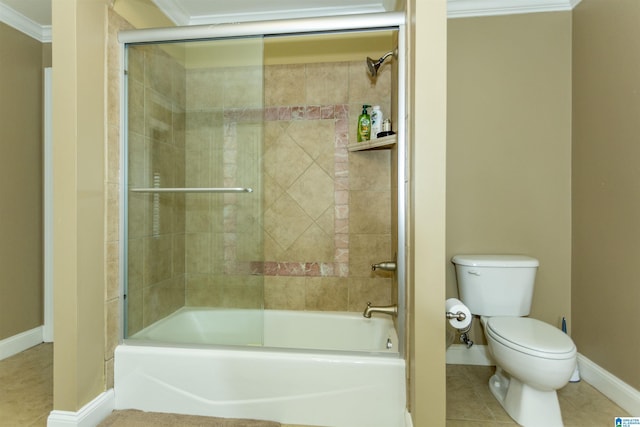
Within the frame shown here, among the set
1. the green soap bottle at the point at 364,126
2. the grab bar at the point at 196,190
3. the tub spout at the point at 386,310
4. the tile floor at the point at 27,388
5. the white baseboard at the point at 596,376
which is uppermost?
the green soap bottle at the point at 364,126

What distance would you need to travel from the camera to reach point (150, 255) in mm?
1867

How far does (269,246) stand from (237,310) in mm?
760

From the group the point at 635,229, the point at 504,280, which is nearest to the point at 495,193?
the point at 504,280

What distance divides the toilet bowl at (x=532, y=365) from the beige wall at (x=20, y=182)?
2974mm

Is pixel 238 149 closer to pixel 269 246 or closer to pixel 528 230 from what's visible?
pixel 269 246

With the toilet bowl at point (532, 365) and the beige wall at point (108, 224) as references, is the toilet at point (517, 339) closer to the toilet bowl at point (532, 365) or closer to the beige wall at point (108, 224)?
the toilet bowl at point (532, 365)

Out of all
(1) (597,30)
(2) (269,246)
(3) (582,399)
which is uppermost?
(1) (597,30)

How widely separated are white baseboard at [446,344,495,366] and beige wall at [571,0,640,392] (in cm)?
54

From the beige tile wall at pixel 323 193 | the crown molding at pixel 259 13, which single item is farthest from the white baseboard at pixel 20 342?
the crown molding at pixel 259 13

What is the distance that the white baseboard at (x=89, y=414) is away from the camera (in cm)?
153

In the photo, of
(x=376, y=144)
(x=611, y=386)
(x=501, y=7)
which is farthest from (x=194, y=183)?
(x=611, y=386)

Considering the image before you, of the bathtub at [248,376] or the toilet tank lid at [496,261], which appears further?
the toilet tank lid at [496,261]

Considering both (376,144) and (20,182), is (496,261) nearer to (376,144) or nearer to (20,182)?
(376,144)

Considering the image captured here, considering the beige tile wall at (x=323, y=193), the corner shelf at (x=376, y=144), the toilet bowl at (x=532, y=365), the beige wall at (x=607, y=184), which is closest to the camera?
the toilet bowl at (x=532, y=365)
